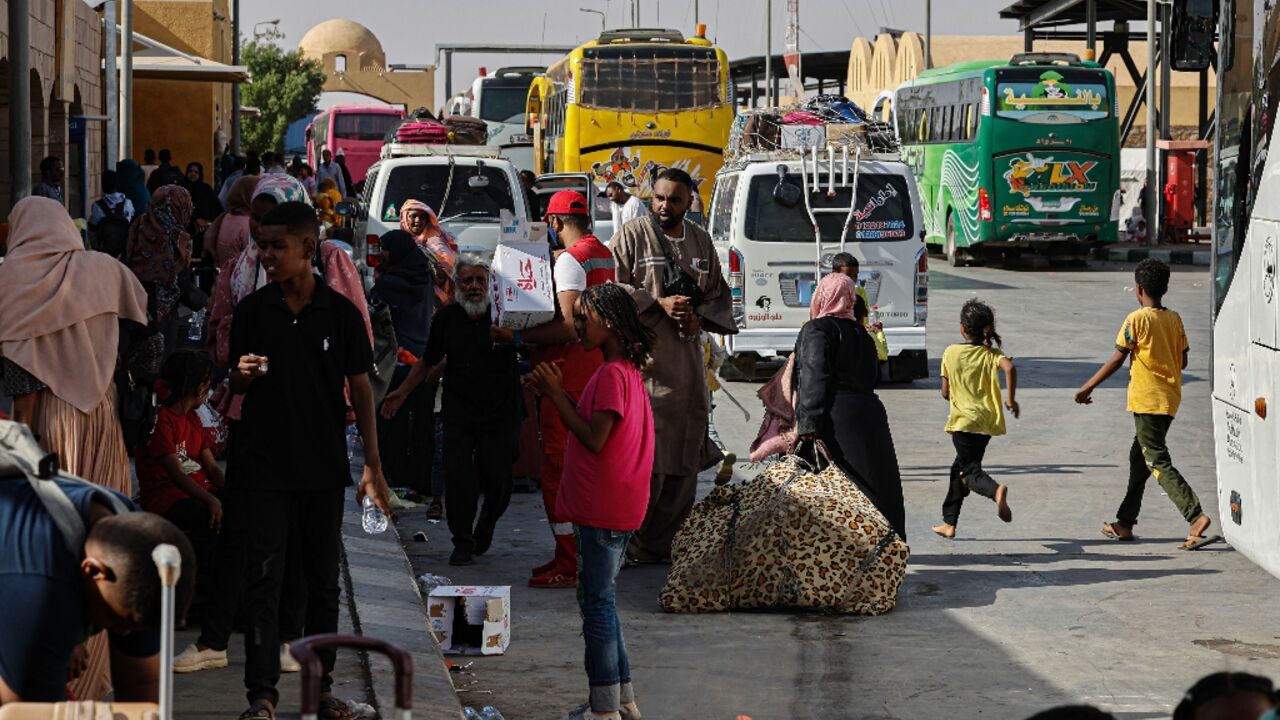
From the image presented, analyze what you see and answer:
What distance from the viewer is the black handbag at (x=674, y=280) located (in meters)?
9.60

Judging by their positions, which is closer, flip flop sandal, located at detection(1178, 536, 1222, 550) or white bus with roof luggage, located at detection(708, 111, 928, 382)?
flip flop sandal, located at detection(1178, 536, 1222, 550)

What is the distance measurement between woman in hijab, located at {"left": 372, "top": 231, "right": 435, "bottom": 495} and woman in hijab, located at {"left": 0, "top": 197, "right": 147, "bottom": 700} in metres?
4.76

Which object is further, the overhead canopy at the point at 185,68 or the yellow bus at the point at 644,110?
the yellow bus at the point at 644,110

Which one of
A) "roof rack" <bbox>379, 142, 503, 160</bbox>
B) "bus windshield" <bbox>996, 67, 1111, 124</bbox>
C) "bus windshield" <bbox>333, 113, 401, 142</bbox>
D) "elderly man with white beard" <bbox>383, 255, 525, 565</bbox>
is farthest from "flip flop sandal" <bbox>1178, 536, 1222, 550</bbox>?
"bus windshield" <bbox>333, 113, 401, 142</bbox>

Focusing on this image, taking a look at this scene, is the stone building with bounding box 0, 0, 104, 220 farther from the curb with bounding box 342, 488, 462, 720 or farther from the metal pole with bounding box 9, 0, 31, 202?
the curb with bounding box 342, 488, 462, 720

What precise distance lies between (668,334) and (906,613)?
1795mm

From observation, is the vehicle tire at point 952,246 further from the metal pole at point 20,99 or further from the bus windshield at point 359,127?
the metal pole at point 20,99

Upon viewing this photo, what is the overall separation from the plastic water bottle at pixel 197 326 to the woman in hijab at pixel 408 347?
110cm

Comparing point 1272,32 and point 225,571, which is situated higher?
point 1272,32

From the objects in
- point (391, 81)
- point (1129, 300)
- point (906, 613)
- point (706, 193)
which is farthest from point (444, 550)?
point (391, 81)

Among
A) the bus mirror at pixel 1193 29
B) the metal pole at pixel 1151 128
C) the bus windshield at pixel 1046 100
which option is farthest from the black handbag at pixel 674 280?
the metal pole at pixel 1151 128

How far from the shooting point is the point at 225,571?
21.7 feet

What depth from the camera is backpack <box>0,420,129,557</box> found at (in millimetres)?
3814

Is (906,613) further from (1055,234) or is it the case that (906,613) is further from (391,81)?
(391,81)
